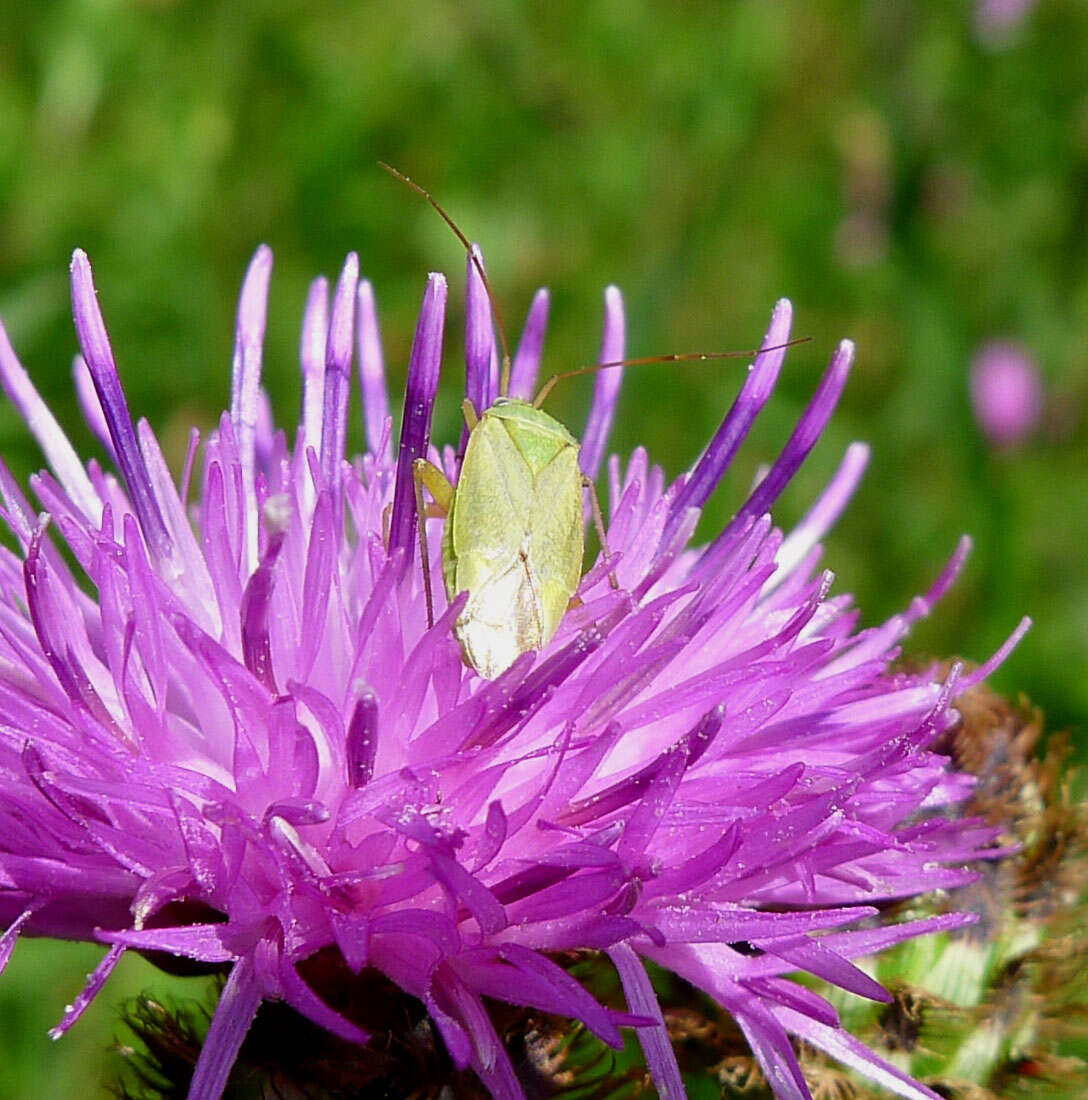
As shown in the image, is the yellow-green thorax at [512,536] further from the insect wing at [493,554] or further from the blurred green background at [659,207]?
the blurred green background at [659,207]

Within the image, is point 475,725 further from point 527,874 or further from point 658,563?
point 658,563

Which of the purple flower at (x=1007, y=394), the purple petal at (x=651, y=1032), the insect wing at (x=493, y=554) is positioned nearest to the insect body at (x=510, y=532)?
the insect wing at (x=493, y=554)

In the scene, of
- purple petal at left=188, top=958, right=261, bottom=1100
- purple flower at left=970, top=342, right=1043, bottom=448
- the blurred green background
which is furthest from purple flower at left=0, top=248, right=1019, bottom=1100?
purple flower at left=970, top=342, right=1043, bottom=448

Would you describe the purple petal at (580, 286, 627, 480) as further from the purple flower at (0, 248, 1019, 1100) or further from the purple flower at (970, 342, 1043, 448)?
the purple flower at (970, 342, 1043, 448)

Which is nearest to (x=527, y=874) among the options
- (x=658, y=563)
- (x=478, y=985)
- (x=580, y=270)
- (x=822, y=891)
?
(x=478, y=985)

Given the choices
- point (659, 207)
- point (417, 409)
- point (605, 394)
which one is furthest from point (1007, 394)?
point (417, 409)

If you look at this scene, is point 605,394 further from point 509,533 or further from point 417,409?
point 509,533
